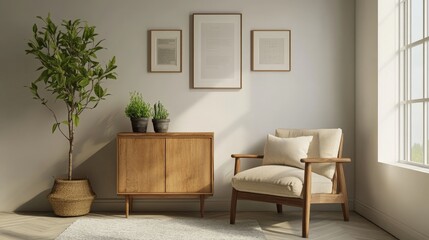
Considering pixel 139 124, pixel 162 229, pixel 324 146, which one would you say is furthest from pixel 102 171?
pixel 324 146

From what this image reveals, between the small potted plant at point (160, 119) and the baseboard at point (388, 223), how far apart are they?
210 centimetres

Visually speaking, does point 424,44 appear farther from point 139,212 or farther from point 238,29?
point 139,212

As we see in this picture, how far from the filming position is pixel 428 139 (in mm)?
3729

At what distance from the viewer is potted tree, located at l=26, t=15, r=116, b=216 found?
4590mm

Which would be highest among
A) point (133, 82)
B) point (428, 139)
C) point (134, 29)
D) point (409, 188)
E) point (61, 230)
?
point (134, 29)

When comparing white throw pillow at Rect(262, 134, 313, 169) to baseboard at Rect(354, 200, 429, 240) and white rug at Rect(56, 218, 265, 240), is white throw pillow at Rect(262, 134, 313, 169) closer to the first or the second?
white rug at Rect(56, 218, 265, 240)

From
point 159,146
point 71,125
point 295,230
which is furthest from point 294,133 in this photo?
point 71,125

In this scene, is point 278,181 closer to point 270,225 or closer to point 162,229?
point 270,225

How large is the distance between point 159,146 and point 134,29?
1320mm

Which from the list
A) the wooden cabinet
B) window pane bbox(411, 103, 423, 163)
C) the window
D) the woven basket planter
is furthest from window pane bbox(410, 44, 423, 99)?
the woven basket planter

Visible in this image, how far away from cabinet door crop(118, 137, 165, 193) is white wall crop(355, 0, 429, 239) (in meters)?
1.98

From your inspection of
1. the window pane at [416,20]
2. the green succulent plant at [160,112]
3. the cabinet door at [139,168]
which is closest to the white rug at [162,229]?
the cabinet door at [139,168]

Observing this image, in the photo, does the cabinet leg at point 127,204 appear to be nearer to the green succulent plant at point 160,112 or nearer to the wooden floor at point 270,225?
the wooden floor at point 270,225

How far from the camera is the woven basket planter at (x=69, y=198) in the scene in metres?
4.71
